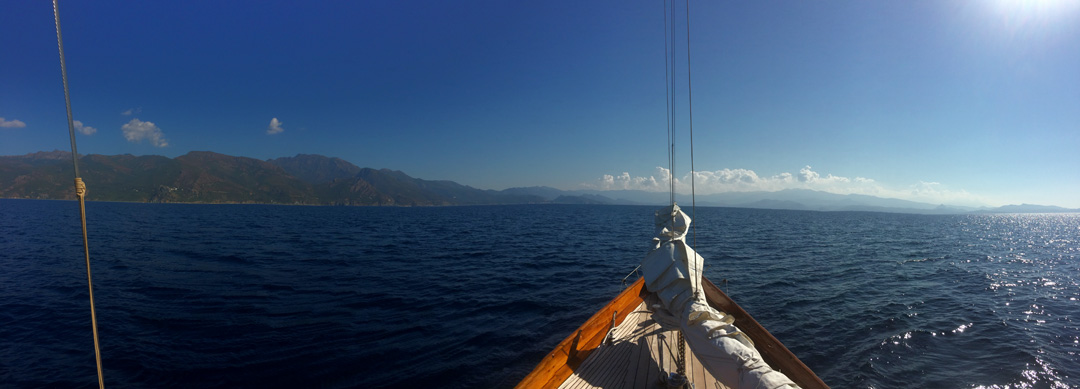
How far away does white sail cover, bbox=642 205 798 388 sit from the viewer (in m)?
4.97

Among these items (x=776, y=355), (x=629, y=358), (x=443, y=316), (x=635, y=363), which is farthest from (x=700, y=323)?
(x=443, y=316)

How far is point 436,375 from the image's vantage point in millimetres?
9766

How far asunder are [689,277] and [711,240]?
34902 mm

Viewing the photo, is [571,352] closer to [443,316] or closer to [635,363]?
[635,363]

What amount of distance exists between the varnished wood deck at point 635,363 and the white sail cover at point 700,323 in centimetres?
109

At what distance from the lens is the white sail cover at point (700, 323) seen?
4971 mm

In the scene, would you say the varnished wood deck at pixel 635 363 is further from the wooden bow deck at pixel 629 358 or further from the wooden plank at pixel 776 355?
the wooden plank at pixel 776 355

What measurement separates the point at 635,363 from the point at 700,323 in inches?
94.0

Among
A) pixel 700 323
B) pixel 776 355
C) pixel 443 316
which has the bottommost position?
pixel 443 316

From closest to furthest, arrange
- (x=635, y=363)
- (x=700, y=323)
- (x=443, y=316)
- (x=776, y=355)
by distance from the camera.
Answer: (x=700, y=323) < (x=776, y=355) < (x=635, y=363) < (x=443, y=316)

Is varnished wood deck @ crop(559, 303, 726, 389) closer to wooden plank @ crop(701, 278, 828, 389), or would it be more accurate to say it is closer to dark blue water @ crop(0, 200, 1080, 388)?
wooden plank @ crop(701, 278, 828, 389)

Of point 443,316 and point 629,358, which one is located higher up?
point 629,358

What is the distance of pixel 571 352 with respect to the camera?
773 cm

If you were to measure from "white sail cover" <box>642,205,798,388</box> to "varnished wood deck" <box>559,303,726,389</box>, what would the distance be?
42.9 inches
